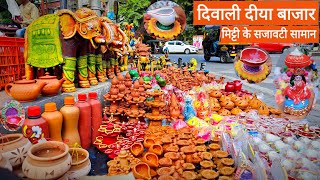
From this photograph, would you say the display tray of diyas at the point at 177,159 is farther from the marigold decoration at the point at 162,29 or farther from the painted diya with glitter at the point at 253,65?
the painted diya with glitter at the point at 253,65

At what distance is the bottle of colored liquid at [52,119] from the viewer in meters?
2.46

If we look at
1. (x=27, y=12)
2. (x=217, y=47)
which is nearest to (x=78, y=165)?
(x=27, y=12)

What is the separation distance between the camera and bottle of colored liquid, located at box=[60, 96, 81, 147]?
269 centimetres

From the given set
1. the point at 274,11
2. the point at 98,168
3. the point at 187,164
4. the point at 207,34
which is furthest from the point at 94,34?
the point at 207,34

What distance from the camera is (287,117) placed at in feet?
13.1

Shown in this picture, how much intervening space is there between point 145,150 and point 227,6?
2.86 meters

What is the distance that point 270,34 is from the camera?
4559mm

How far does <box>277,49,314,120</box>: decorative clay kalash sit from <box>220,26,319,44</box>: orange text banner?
0.69 m

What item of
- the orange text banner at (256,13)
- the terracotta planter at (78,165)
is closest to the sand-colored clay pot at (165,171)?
the terracotta planter at (78,165)

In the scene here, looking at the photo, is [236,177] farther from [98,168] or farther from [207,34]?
[207,34]

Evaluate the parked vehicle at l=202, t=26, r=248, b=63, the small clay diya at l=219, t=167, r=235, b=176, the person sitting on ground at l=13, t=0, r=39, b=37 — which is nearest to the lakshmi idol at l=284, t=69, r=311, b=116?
the small clay diya at l=219, t=167, r=235, b=176

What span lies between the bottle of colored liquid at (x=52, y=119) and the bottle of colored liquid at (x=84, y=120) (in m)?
0.38

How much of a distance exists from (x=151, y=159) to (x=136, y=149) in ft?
0.85

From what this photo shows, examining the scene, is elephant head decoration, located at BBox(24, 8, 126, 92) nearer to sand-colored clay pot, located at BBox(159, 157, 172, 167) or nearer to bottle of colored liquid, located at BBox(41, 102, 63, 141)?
bottle of colored liquid, located at BBox(41, 102, 63, 141)
